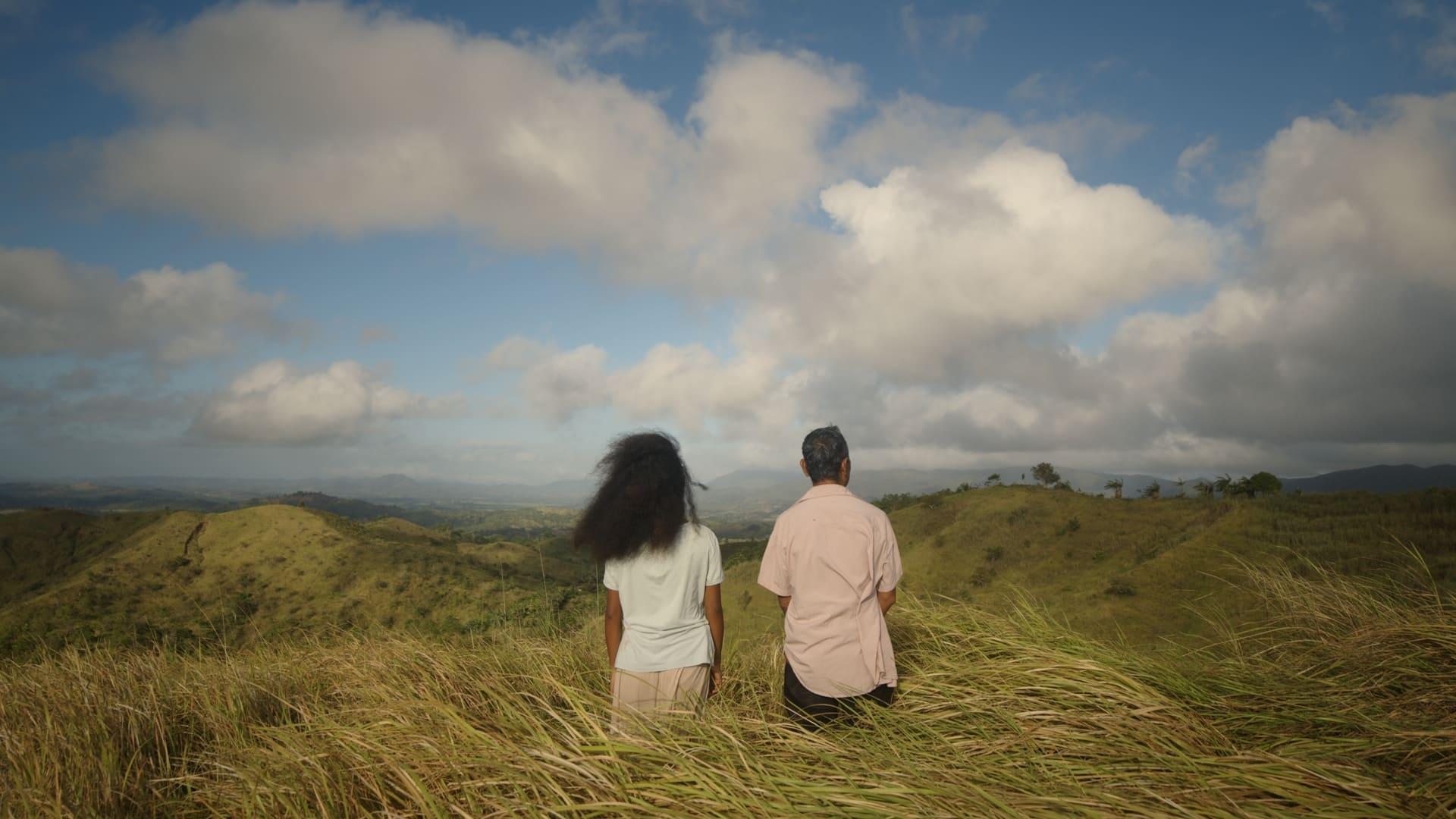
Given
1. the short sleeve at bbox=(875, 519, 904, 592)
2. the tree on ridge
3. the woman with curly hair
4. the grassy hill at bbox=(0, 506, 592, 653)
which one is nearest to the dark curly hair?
the woman with curly hair

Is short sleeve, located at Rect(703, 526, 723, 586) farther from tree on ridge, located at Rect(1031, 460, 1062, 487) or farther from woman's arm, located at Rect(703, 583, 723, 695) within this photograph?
tree on ridge, located at Rect(1031, 460, 1062, 487)

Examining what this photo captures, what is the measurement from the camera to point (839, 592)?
3.11 m

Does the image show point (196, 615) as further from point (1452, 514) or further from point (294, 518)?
point (1452, 514)

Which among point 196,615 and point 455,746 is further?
point 196,615

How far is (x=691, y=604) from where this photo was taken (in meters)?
3.20

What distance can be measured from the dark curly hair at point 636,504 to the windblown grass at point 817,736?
753mm

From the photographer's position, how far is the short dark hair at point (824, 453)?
3363 mm

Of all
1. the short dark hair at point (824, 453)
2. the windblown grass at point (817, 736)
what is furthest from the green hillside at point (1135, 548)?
the short dark hair at point (824, 453)

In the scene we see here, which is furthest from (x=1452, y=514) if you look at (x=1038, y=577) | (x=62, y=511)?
(x=62, y=511)

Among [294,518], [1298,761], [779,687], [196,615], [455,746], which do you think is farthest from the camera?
[294,518]

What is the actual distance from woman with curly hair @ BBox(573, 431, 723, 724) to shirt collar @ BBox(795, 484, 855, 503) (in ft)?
1.87

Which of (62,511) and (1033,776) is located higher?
(1033,776)

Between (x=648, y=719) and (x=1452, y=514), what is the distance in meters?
25.9

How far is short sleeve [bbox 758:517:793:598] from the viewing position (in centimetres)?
327
